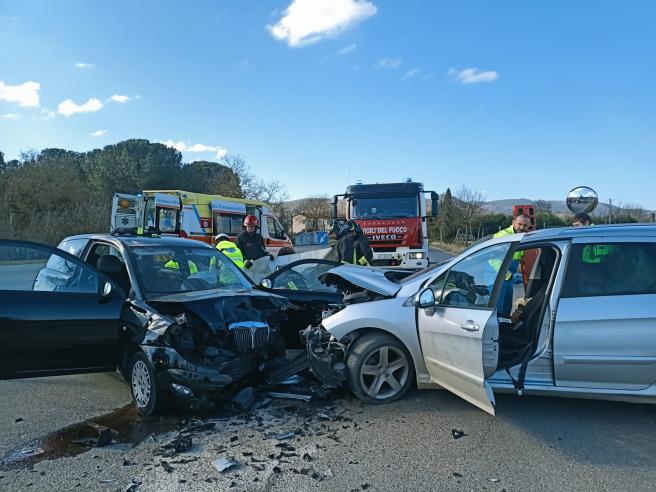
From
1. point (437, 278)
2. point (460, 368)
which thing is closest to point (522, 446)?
point (460, 368)

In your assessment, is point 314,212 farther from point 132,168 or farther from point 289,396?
point 289,396

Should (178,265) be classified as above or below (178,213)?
below

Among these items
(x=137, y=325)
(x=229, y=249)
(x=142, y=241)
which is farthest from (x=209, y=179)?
(x=137, y=325)

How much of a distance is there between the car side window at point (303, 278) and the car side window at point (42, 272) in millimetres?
2442

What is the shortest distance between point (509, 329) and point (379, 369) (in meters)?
1.37

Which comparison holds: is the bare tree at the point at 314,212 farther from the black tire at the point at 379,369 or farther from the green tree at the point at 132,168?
the black tire at the point at 379,369

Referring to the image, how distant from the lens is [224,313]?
4590 mm

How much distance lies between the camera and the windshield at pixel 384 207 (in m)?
12.6

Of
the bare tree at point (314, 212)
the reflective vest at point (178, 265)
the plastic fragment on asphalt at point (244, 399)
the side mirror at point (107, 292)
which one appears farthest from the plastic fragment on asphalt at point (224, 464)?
the bare tree at point (314, 212)

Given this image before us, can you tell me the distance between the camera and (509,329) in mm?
4738

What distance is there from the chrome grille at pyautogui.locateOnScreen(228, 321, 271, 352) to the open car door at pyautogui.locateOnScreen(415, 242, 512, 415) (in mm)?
1497

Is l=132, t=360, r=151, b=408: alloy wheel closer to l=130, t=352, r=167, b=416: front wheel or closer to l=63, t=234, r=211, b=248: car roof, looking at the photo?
l=130, t=352, r=167, b=416: front wheel

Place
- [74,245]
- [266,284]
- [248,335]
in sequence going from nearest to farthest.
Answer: [248,335], [74,245], [266,284]

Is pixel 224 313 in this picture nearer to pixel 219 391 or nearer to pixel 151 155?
pixel 219 391
